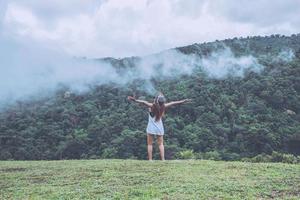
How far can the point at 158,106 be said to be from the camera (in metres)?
14.6

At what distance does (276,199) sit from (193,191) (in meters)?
1.65

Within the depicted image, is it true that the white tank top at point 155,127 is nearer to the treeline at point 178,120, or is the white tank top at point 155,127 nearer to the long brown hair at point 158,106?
the long brown hair at point 158,106

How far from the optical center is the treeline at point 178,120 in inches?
1531

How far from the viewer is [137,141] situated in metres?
38.5

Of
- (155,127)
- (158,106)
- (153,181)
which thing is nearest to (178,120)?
(155,127)

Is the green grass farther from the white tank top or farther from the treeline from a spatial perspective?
the treeline

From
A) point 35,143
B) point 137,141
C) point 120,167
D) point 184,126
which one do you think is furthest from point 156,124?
point 184,126

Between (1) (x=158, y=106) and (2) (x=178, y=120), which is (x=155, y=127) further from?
(2) (x=178, y=120)

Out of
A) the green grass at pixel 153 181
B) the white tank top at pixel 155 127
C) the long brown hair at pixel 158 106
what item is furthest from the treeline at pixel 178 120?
the green grass at pixel 153 181

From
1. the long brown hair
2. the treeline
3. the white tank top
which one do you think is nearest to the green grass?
the white tank top

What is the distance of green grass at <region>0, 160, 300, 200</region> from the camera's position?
10117 millimetres

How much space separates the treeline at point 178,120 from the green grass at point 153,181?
1995 cm

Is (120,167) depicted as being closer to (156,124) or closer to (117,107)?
(156,124)

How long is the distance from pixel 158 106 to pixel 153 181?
11.9 ft
